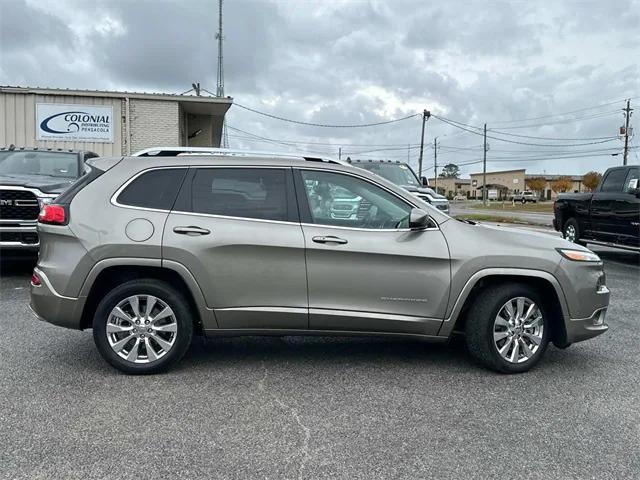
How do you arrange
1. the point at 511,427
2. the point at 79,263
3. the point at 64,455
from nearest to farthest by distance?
the point at 64,455 < the point at 511,427 < the point at 79,263

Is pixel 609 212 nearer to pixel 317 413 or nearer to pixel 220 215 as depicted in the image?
pixel 220 215

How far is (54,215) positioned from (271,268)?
1777 mm

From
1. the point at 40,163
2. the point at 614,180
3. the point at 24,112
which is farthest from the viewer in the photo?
the point at 24,112

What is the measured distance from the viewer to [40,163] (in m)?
9.22

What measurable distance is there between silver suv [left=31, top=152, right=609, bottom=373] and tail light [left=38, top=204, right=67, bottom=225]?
1cm

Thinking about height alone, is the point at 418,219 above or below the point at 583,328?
above

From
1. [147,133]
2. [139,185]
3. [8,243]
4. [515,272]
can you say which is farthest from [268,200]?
[147,133]

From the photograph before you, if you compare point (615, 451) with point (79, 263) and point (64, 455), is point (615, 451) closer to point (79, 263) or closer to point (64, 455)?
point (64, 455)

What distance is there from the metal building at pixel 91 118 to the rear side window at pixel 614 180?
33.2 ft

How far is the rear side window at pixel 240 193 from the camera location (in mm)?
4367

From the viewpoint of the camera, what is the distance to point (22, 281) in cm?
804

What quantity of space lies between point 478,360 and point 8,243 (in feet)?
21.8

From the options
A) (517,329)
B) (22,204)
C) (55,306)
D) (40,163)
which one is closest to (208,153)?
(55,306)

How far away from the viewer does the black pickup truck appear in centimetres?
1033
